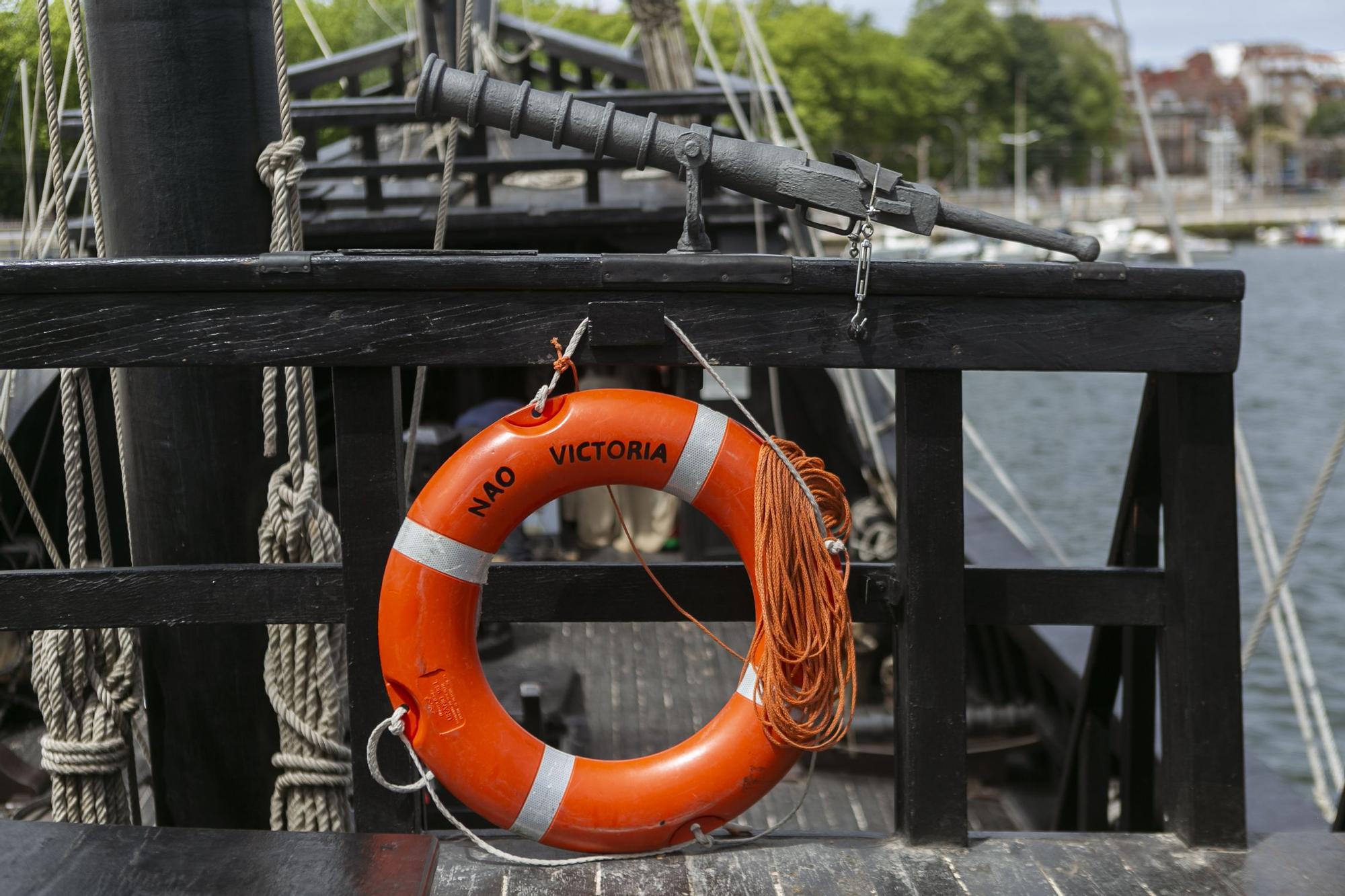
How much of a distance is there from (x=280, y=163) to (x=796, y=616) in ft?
3.91

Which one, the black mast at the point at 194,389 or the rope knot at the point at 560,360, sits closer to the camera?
the rope knot at the point at 560,360

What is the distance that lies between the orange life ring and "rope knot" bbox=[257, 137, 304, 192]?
2.06 ft

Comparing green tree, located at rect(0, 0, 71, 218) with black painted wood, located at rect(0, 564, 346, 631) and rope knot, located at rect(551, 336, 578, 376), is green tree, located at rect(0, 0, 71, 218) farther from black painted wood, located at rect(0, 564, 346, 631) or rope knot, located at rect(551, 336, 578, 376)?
rope knot, located at rect(551, 336, 578, 376)

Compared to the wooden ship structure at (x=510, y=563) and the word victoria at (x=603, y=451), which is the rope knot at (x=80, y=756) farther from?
the word victoria at (x=603, y=451)

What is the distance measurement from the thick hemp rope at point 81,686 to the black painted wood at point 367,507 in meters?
0.56

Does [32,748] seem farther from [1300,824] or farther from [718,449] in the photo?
[1300,824]

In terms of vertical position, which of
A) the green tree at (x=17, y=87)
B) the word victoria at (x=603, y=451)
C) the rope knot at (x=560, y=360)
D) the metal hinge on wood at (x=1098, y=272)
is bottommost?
the word victoria at (x=603, y=451)

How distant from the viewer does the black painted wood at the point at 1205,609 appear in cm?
204

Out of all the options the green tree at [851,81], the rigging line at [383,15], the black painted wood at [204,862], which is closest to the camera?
the black painted wood at [204,862]

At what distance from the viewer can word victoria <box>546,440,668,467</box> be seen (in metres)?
1.93

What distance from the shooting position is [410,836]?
2020mm

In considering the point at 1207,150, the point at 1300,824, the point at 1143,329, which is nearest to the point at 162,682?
the point at 1143,329

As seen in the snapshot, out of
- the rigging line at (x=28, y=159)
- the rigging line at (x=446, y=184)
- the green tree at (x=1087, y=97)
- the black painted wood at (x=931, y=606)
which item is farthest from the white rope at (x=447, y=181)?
the green tree at (x=1087, y=97)

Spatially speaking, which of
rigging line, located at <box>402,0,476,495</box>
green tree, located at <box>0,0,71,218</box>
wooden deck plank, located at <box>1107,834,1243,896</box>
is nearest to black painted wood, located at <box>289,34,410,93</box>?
green tree, located at <box>0,0,71,218</box>
